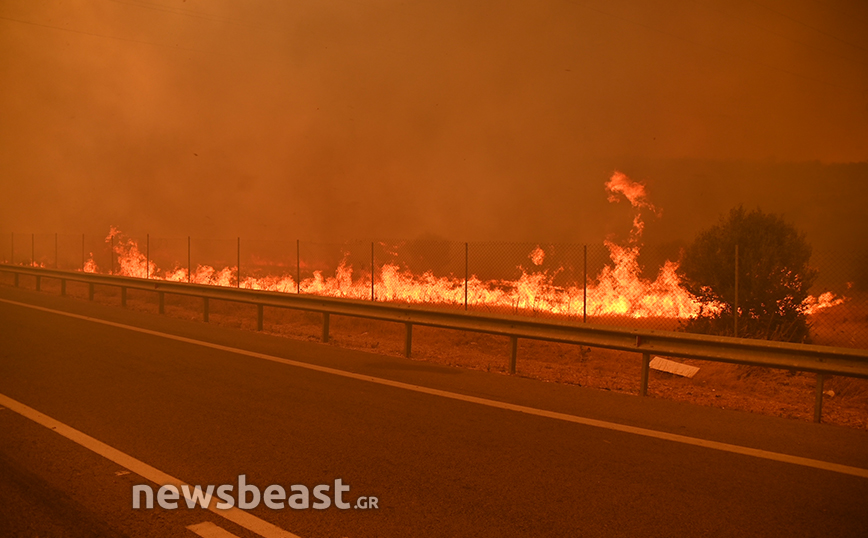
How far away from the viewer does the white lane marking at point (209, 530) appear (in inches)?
139

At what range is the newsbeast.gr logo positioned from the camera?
3951 mm

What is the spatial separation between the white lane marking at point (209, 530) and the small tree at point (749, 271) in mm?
15805

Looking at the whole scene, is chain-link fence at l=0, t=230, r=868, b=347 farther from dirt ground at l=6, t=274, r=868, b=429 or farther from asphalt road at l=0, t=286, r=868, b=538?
asphalt road at l=0, t=286, r=868, b=538

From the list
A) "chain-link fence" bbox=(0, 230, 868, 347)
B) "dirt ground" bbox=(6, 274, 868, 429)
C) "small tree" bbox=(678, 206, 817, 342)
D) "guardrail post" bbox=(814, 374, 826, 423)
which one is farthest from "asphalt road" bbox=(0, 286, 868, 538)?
"chain-link fence" bbox=(0, 230, 868, 347)

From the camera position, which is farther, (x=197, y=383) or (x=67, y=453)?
(x=197, y=383)

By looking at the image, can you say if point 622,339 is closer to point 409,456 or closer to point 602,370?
point 602,370

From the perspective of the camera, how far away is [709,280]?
19.3 meters

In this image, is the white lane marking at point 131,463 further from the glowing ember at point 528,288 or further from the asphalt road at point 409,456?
the glowing ember at point 528,288

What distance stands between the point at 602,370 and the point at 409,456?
7451 millimetres

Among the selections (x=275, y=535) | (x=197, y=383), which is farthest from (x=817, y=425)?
(x=197, y=383)

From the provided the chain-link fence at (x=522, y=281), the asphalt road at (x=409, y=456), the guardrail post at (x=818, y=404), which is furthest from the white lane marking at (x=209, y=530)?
the chain-link fence at (x=522, y=281)

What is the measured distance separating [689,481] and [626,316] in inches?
855

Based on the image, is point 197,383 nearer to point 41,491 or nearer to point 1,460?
point 1,460

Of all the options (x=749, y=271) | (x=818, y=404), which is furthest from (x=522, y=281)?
(x=818, y=404)
